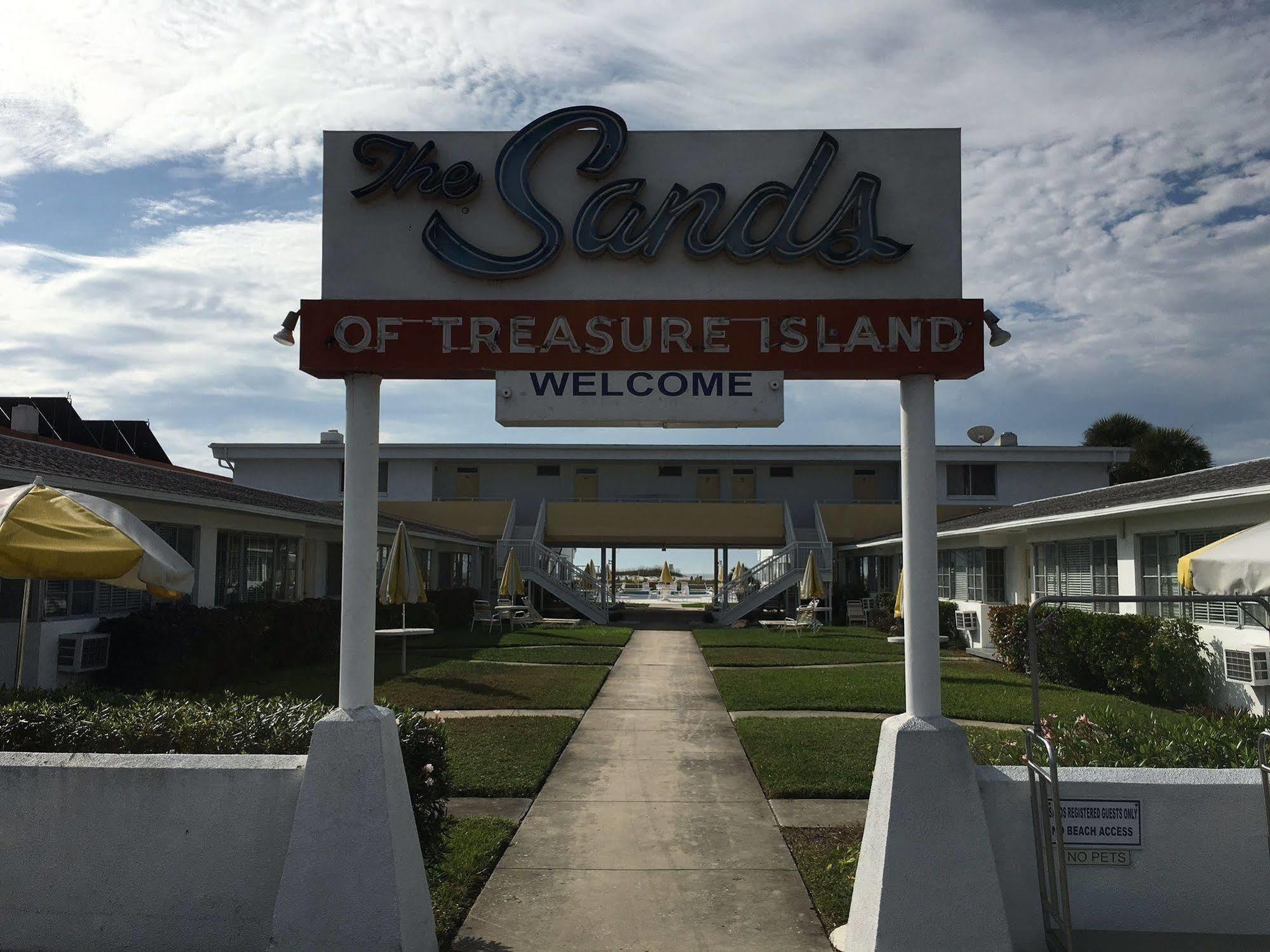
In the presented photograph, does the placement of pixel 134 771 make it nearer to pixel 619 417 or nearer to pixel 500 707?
pixel 619 417

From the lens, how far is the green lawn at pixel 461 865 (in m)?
5.54

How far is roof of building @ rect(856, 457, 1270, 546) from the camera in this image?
1252cm

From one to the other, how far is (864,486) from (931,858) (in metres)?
37.0

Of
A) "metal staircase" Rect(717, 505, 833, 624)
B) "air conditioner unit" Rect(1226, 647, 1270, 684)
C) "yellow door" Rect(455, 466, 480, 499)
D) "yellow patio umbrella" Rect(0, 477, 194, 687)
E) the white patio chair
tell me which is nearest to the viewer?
"yellow patio umbrella" Rect(0, 477, 194, 687)

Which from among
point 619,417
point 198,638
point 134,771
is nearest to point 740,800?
point 619,417

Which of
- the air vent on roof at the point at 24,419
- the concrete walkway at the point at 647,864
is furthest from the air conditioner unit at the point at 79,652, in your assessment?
the air vent on roof at the point at 24,419

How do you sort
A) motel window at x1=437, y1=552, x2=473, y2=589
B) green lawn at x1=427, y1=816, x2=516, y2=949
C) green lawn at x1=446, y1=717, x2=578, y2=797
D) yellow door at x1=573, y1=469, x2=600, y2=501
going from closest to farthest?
green lawn at x1=427, y1=816, x2=516, y2=949 → green lawn at x1=446, y1=717, x2=578, y2=797 → motel window at x1=437, y1=552, x2=473, y2=589 → yellow door at x1=573, y1=469, x2=600, y2=501

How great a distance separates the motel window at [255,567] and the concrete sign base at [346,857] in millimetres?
14088

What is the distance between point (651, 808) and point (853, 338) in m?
4.61

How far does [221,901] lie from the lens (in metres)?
4.75

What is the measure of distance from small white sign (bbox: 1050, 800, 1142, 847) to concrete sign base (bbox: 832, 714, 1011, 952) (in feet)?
0.76

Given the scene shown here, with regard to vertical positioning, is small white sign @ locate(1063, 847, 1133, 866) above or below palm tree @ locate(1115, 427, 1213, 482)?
below

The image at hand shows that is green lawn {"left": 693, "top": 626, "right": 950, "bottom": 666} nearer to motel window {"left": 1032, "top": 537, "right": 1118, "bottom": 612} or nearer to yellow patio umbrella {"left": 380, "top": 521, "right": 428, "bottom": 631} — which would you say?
motel window {"left": 1032, "top": 537, "right": 1118, "bottom": 612}

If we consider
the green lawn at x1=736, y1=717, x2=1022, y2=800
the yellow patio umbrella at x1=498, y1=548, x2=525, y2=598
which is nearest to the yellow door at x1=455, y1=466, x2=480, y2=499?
the yellow patio umbrella at x1=498, y1=548, x2=525, y2=598
